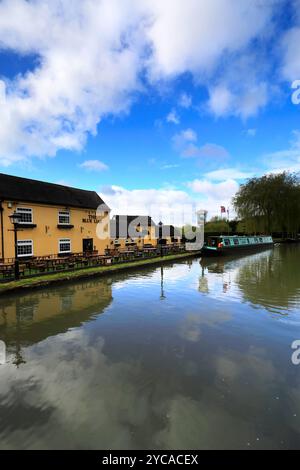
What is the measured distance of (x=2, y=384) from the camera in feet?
12.2

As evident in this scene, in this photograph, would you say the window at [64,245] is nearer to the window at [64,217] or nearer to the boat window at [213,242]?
the window at [64,217]

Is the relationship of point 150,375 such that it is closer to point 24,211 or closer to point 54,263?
Result: point 54,263

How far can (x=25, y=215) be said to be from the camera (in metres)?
13.7

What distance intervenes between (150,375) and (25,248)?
11.8m

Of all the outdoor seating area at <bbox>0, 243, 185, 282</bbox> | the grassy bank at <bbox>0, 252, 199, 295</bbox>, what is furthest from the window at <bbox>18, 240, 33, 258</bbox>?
the grassy bank at <bbox>0, 252, 199, 295</bbox>

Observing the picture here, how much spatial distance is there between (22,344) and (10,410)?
2.16 meters

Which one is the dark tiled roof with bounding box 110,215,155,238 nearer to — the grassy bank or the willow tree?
the grassy bank

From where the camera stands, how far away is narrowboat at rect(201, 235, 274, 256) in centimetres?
2256

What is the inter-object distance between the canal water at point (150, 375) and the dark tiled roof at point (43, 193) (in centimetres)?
732

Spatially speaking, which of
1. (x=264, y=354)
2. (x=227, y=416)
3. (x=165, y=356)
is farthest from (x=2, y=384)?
(x=264, y=354)

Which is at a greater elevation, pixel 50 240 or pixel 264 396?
pixel 50 240

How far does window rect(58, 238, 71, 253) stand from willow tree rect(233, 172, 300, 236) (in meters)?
29.8
